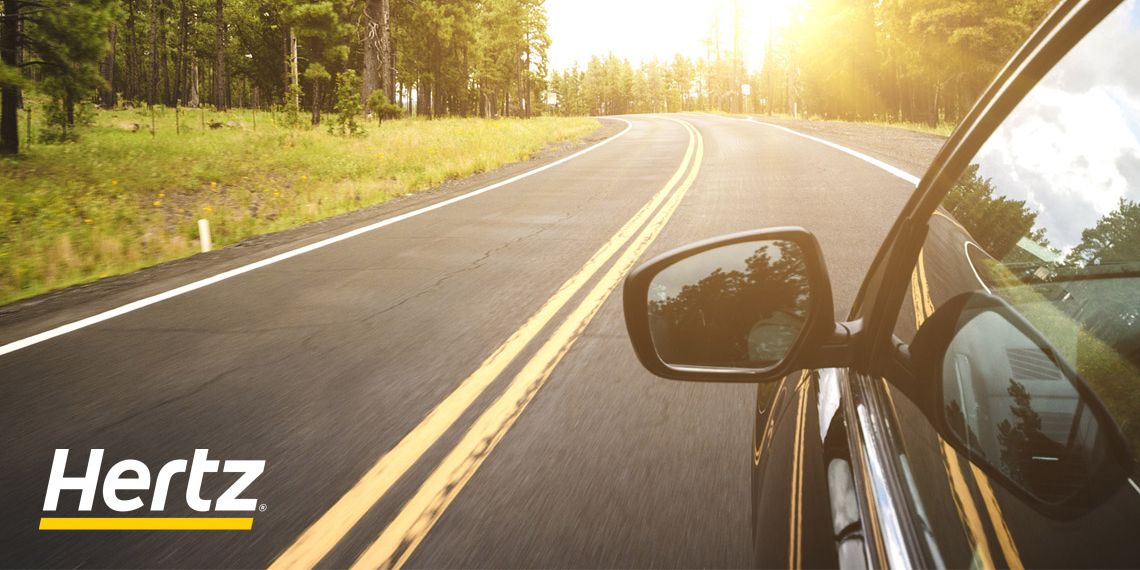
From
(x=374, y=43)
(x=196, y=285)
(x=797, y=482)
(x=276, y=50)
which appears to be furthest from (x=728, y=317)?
(x=276, y=50)

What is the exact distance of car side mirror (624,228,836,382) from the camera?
1507mm

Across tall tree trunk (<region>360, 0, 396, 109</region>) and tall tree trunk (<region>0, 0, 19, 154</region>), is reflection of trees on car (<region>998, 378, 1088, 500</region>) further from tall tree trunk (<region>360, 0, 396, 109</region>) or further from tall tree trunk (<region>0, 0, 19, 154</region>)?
tall tree trunk (<region>360, 0, 396, 109</region>)

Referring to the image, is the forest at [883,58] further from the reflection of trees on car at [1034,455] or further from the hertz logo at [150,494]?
the hertz logo at [150,494]

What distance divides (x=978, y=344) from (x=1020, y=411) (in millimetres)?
167

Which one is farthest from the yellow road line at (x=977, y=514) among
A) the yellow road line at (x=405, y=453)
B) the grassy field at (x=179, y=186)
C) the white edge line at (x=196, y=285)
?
the grassy field at (x=179, y=186)

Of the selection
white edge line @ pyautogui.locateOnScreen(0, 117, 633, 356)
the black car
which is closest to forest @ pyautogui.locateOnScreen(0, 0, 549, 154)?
white edge line @ pyautogui.locateOnScreen(0, 117, 633, 356)

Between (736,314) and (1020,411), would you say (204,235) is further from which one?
(1020,411)

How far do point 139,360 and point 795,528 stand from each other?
4.45 m

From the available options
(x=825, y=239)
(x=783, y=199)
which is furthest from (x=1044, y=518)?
(x=783, y=199)

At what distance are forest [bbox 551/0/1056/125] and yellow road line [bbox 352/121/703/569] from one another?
7.04 ft

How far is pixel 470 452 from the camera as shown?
3162mm

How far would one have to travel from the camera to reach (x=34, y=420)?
12.0 feet

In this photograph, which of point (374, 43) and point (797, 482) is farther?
point (374, 43)

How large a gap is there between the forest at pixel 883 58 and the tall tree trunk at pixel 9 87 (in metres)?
14.3
